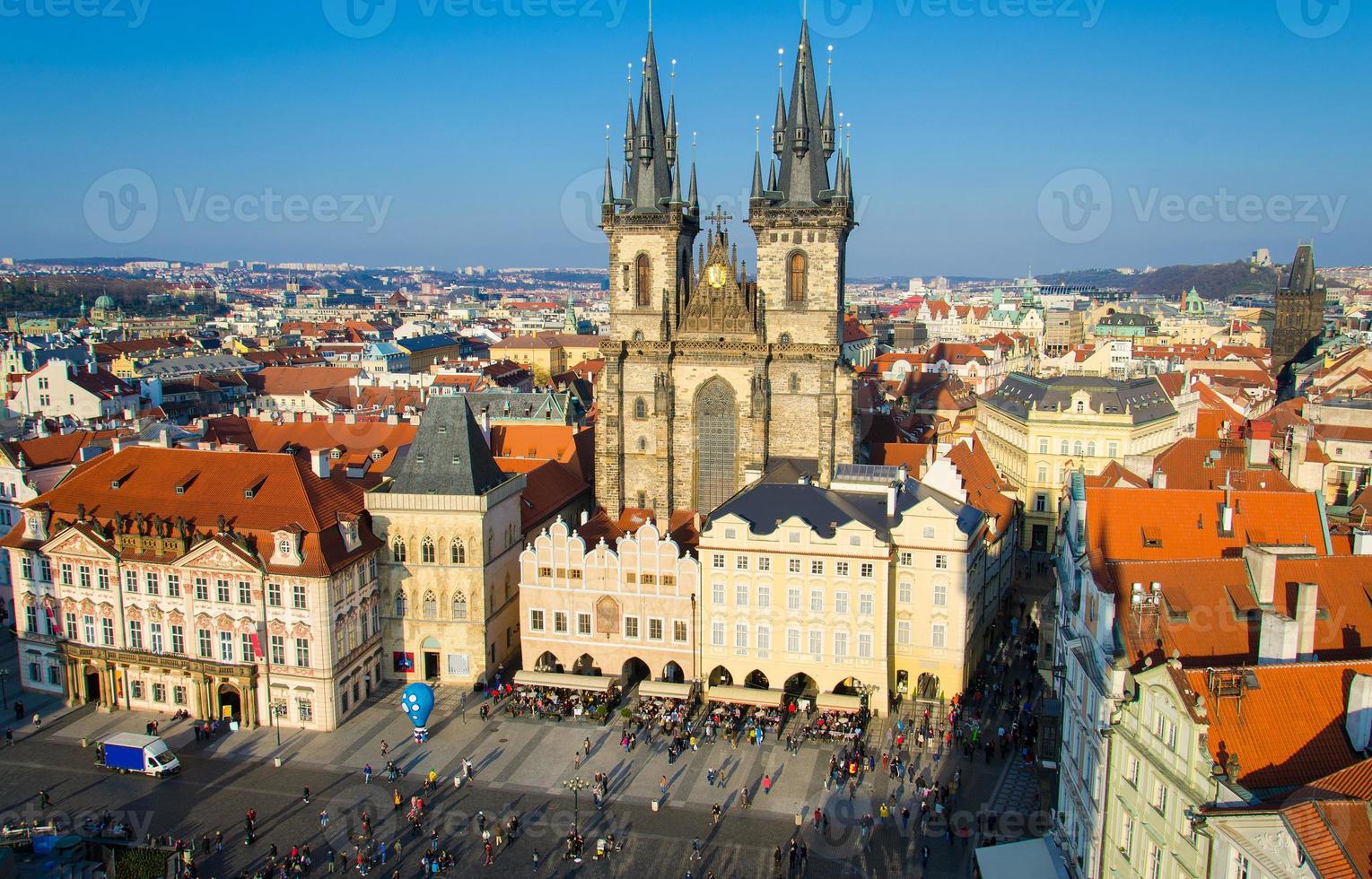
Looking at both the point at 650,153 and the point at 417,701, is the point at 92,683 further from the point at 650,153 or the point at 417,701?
Result: the point at 650,153

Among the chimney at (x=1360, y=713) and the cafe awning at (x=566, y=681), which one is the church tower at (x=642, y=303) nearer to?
the cafe awning at (x=566, y=681)

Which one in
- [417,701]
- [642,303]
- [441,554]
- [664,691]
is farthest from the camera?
[642,303]

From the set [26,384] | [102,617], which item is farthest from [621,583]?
[26,384]

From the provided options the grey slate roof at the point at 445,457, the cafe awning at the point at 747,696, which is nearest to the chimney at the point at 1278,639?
the cafe awning at the point at 747,696

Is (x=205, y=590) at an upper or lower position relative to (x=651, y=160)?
lower

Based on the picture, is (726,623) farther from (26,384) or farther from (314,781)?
(26,384)

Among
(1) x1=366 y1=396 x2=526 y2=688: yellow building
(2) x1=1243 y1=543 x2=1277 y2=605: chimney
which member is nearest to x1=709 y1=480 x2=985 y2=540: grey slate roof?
(1) x1=366 y1=396 x2=526 y2=688: yellow building

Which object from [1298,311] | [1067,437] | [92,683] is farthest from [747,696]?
[1298,311]

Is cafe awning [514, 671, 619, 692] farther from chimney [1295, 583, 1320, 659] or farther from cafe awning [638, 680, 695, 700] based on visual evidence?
chimney [1295, 583, 1320, 659]
